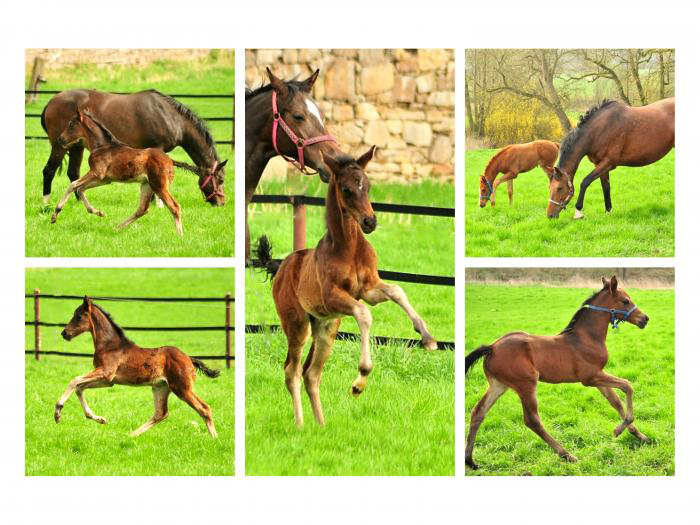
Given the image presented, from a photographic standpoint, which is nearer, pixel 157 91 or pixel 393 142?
pixel 157 91

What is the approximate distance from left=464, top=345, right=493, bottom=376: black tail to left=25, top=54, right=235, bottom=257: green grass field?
1.72m

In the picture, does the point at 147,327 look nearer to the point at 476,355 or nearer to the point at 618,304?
the point at 476,355

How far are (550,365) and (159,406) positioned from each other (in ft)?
8.61

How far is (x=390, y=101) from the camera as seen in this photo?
Answer: 7426 mm

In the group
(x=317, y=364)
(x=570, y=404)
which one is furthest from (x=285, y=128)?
(x=570, y=404)

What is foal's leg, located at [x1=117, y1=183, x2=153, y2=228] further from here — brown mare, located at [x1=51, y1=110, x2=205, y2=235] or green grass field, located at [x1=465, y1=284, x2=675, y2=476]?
green grass field, located at [x1=465, y1=284, x2=675, y2=476]

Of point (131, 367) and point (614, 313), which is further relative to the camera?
point (614, 313)

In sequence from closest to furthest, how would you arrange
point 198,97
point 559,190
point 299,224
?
point 198,97, point 559,190, point 299,224

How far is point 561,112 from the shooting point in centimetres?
690

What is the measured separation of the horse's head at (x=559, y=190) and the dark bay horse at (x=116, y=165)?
2529mm

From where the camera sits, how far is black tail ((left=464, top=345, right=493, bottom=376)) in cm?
662
